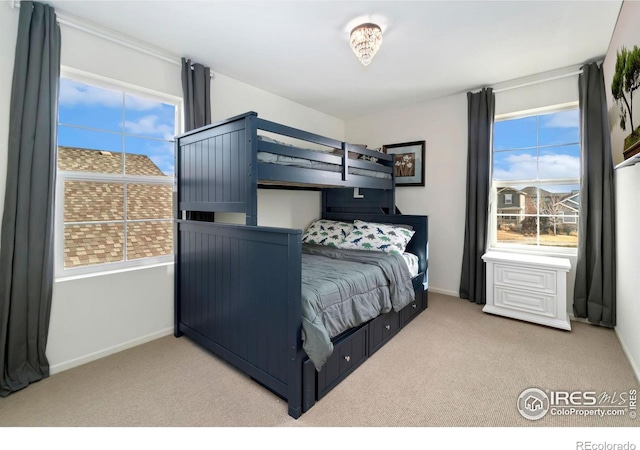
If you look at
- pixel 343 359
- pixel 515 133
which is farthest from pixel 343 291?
pixel 515 133

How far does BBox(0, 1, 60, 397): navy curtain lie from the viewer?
70.4 inches

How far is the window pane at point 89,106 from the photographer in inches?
83.3

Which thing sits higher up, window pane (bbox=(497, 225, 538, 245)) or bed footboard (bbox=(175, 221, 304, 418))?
window pane (bbox=(497, 225, 538, 245))

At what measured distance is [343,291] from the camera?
2.00 meters

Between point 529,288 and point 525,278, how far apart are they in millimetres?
92

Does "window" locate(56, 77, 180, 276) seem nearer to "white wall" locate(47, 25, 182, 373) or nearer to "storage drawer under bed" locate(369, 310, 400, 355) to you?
"white wall" locate(47, 25, 182, 373)

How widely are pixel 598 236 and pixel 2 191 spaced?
14.3ft

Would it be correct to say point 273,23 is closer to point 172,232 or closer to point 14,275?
point 172,232

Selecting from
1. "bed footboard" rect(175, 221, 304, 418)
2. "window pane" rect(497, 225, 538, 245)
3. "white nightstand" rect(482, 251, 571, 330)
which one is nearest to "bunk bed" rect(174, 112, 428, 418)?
"bed footboard" rect(175, 221, 304, 418)

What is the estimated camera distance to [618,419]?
1.53m

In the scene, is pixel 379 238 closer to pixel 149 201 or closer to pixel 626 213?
pixel 626 213

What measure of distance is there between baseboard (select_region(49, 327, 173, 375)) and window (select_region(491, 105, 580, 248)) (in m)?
3.44

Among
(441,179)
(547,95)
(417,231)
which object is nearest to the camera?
(547,95)
